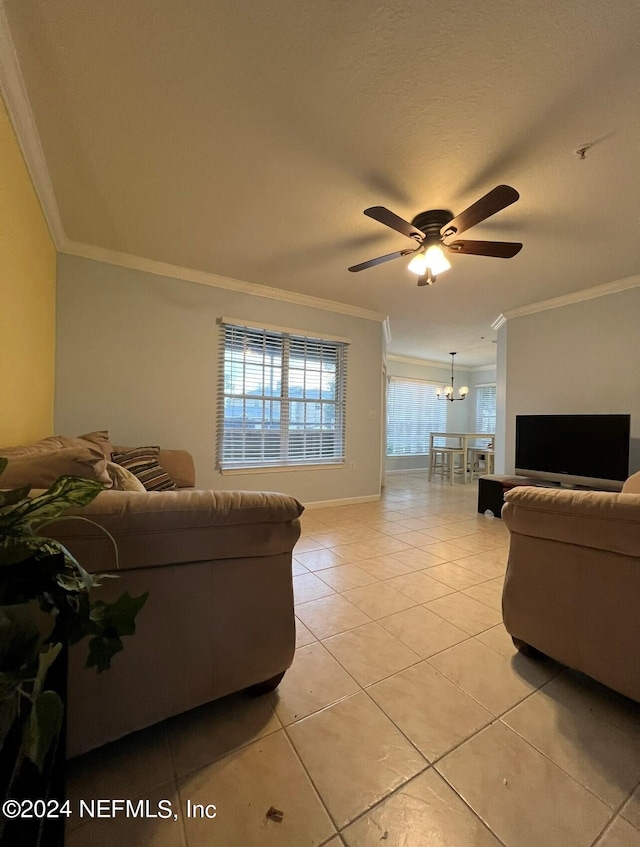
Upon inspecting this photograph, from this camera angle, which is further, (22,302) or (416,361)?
(416,361)

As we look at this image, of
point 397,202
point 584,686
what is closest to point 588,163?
point 397,202

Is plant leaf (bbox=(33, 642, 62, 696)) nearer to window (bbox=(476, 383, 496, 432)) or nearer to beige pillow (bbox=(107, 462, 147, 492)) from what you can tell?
beige pillow (bbox=(107, 462, 147, 492))

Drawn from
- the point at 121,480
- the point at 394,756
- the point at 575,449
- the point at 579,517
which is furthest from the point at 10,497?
the point at 575,449

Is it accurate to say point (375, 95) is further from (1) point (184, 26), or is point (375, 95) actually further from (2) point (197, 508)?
(2) point (197, 508)

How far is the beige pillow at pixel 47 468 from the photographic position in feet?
3.38

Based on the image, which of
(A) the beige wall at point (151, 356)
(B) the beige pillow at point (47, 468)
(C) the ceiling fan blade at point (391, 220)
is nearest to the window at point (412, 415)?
(A) the beige wall at point (151, 356)

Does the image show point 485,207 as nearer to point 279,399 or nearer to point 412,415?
→ point 279,399

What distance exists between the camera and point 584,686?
1316mm

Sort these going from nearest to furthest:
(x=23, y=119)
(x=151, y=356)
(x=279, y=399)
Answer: (x=23, y=119) < (x=151, y=356) < (x=279, y=399)

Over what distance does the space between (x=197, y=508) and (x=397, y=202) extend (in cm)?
221

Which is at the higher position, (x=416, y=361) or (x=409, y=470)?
(x=416, y=361)

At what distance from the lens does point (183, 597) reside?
1026 mm

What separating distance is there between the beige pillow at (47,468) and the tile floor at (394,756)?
824mm

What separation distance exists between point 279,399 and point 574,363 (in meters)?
3.27
